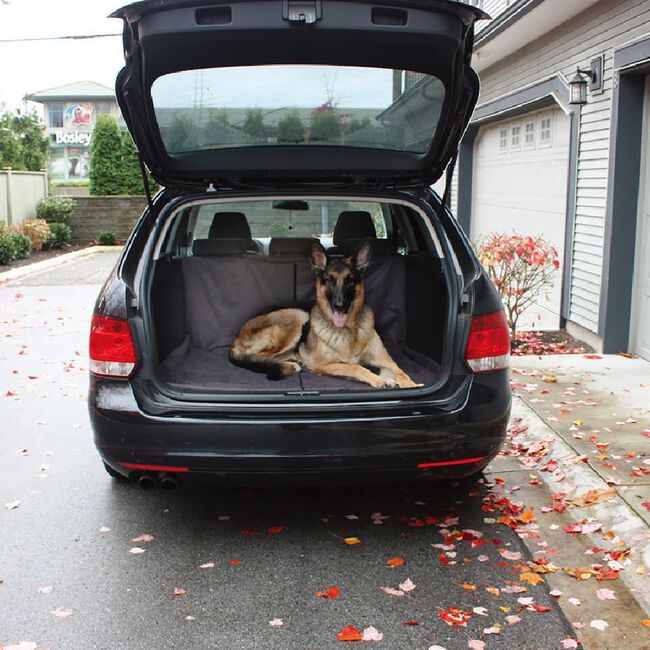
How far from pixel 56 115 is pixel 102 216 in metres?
38.9

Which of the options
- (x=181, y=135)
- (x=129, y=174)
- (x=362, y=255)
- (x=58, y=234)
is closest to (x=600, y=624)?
(x=362, y=255)

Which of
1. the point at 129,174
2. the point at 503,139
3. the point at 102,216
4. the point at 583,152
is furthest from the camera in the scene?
the point at 129,174

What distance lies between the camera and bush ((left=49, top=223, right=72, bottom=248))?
22.0 m

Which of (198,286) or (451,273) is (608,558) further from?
(198,286)

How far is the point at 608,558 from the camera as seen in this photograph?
12.0 ft

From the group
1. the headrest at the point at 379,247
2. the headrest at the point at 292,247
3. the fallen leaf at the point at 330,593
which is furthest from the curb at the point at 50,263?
the fallen leaf at the point at 330,593

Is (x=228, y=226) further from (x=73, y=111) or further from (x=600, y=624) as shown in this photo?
(x=73, y=111)

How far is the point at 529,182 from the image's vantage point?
11078mm

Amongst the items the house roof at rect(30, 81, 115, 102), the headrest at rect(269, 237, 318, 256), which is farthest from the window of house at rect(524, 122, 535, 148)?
Answer: the house roof at rect(30, 81, 115, 102)

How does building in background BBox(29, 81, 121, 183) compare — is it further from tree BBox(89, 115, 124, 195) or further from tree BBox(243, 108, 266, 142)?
tree BBox(243, 108, 266, 142)

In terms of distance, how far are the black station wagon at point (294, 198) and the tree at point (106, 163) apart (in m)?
22.1

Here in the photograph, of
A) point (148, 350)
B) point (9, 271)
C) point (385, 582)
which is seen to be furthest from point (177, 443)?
point (9, 271)

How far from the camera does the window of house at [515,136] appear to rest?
38.6 ft

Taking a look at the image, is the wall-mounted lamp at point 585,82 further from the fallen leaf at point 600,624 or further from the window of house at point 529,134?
the fallen leaf at point 600,624
